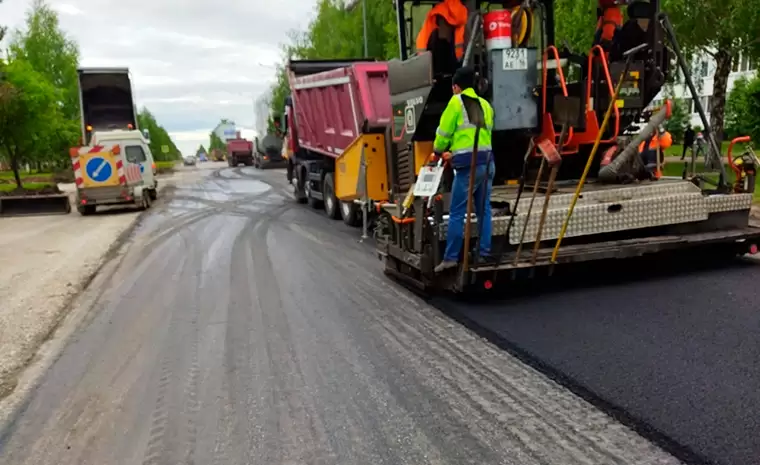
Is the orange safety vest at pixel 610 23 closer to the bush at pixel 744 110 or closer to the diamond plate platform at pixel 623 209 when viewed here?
the diamond plate platform at pixel 623 209

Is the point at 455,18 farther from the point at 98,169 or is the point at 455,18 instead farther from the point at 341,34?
the point at 341,34

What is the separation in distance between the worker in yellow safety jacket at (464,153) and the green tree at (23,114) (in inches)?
708

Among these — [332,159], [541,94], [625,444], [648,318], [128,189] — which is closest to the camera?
[625,444]

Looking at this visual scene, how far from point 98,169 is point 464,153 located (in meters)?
12.2

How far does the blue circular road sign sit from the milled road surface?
902 centimetres

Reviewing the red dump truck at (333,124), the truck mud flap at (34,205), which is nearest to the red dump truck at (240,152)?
the truck mud flap at (34,205)

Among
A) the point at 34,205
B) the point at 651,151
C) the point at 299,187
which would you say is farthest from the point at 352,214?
the point at 34,205

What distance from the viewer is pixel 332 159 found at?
521 inches

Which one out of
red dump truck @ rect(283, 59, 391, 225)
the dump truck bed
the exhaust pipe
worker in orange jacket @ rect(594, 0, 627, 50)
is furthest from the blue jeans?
the dump truck bed

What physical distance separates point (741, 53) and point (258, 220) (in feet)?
42.8

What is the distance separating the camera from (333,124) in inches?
485

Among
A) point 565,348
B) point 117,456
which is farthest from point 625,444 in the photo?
point 117,456

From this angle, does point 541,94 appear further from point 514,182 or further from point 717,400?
point 717,400

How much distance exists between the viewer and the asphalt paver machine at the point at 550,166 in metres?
5.91
